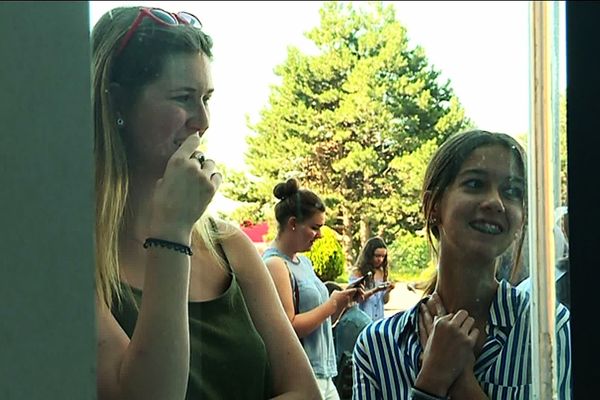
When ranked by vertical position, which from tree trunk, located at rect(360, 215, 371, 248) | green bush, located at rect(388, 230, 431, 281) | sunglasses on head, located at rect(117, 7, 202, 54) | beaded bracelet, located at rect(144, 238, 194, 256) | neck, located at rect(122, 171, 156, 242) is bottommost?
green bush, located at rect(388, 230, 431, 281)

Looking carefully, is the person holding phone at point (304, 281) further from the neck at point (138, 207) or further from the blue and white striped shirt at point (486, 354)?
the neck at point (138, 207)

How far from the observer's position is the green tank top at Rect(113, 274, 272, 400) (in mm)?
1155

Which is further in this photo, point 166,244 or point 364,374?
point 364,374

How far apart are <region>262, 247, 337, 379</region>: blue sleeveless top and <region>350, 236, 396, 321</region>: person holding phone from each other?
0.18 ft

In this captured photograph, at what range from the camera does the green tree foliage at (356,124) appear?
48.3 inches

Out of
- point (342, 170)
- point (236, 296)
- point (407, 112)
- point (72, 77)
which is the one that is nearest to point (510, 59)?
point (407, 112)

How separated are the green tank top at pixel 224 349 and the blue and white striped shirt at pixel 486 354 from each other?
0.21m

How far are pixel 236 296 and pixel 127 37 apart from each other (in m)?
0.40

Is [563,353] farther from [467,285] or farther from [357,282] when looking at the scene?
[357,282]

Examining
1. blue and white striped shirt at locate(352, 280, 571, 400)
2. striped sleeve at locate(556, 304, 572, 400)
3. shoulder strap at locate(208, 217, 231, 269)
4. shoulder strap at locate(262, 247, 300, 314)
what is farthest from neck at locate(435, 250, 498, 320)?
shoulder strap at locate(208, 217, 231, 269)

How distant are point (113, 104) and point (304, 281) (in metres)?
0.39

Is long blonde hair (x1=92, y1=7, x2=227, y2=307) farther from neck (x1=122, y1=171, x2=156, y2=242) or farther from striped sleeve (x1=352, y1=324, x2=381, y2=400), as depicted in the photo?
striped sleeve (x1=352, y1=324, x2=381, y2=400)

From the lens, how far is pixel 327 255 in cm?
125

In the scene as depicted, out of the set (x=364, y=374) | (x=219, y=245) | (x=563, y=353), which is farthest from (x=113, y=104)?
(x=563, y=353)
